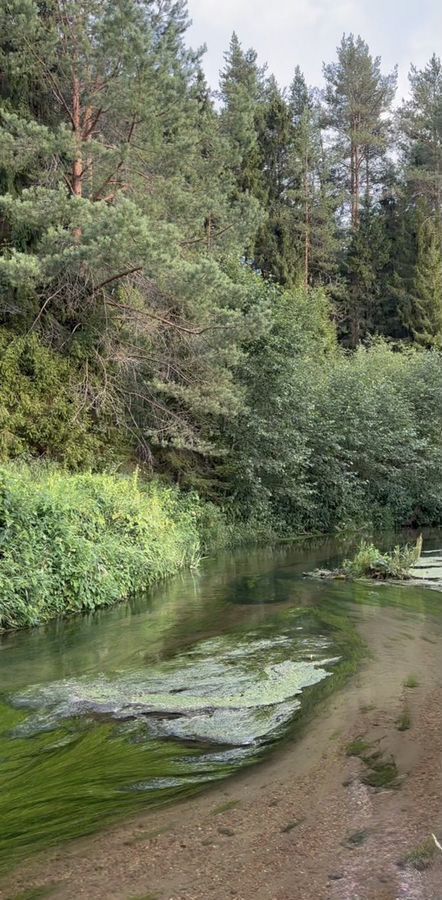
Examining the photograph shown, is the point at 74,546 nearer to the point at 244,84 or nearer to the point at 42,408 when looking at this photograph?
the point at 42,408

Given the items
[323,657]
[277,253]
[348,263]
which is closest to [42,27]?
[323,657]

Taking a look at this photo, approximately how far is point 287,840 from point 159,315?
53.2ft

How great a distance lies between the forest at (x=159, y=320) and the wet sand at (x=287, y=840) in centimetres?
636

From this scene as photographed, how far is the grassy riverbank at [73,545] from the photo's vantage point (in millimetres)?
9219

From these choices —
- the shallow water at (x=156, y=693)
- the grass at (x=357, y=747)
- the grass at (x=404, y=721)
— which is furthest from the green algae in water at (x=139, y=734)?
the grass at (x=404, y=721)

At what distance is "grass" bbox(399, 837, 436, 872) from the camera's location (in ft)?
9.80

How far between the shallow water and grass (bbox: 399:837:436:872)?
51.3 inches

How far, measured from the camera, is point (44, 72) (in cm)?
1706

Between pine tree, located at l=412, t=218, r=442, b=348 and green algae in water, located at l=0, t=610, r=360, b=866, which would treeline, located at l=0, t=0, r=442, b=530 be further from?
pine tree, located at l=412, t=218, r=442, b=348

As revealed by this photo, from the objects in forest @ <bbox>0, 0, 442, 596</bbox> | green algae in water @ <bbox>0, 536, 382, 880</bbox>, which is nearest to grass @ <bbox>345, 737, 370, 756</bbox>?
green algae in water @ <bbox>0, 536, 382, 880</bbox>

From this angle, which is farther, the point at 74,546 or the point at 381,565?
the point at 381,565

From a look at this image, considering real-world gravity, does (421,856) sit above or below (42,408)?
below

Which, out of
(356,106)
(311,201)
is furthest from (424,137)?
(311,201)

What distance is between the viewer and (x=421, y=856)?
120 inches
